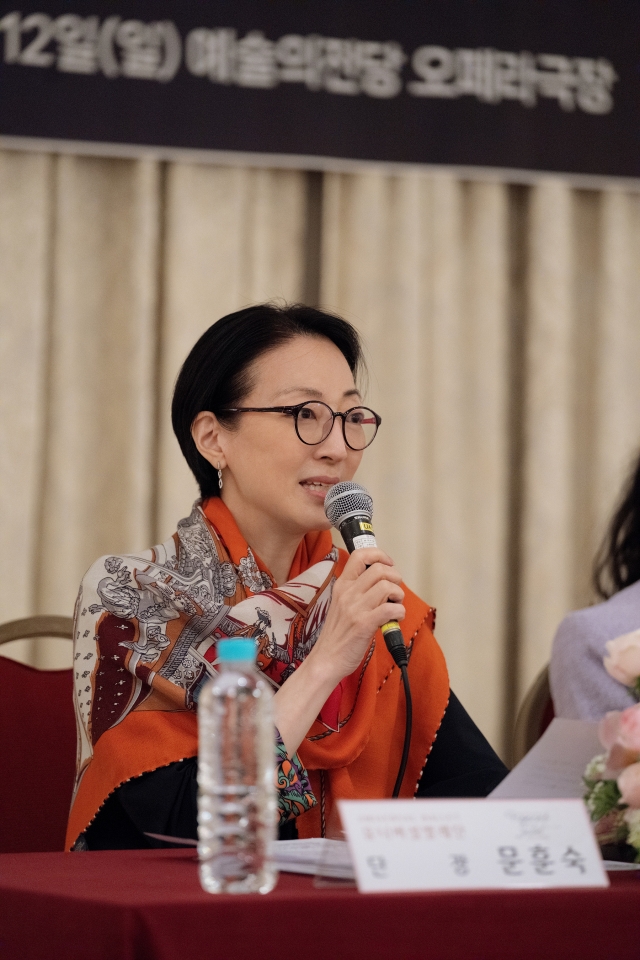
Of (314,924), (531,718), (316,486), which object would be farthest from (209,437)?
(314,924)

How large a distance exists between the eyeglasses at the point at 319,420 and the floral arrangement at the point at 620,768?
78 cm

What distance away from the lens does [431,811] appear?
0.81 metres

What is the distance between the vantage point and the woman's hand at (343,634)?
136 centimetres

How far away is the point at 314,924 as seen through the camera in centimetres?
73

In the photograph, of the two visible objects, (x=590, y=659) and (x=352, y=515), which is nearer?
(x=352, y=515)

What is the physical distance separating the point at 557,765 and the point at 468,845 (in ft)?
0.93

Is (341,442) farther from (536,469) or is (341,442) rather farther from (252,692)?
(536,469)

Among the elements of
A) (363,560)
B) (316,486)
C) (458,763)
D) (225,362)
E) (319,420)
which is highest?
(225,362)

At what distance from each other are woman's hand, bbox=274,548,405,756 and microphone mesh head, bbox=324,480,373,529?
0.32 ft

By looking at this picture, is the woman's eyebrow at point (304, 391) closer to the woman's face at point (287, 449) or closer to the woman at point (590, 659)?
the woman's face at point (287, 449)

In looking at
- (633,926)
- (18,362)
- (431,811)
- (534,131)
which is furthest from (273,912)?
(534,131)

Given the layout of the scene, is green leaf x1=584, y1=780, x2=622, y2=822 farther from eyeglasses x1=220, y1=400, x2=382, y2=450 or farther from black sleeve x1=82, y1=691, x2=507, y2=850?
eyeglasses x1=220, y1=400, x2=382, y2=450

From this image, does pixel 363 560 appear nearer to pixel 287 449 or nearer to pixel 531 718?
pixel 287 449

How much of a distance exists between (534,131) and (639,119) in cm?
29
